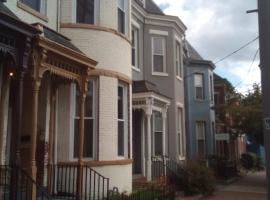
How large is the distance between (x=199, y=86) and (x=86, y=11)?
1788cm

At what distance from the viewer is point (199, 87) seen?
30.3m

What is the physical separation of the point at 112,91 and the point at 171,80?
9.02 m

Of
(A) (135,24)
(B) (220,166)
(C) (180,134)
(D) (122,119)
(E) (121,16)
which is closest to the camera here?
(D) (122,119)

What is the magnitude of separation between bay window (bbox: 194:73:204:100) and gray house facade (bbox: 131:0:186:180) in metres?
6.72

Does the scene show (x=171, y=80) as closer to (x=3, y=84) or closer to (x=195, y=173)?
(x=195, y=173)

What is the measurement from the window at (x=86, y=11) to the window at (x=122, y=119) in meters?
2.39

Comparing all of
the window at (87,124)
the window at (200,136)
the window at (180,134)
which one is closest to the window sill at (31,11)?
the window at (87,124)

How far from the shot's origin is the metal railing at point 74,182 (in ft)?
37.8

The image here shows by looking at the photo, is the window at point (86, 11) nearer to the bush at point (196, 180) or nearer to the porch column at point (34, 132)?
the porch column at point (34, 132)

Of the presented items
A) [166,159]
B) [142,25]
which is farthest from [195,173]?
[142,25]

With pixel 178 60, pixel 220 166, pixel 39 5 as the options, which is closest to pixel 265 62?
pixel 39 5

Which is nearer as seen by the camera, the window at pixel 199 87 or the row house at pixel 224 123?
the window at pixel 199 87

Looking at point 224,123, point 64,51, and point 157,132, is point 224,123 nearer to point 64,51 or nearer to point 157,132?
point 157,132

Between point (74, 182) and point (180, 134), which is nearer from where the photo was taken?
point (74, 182)
